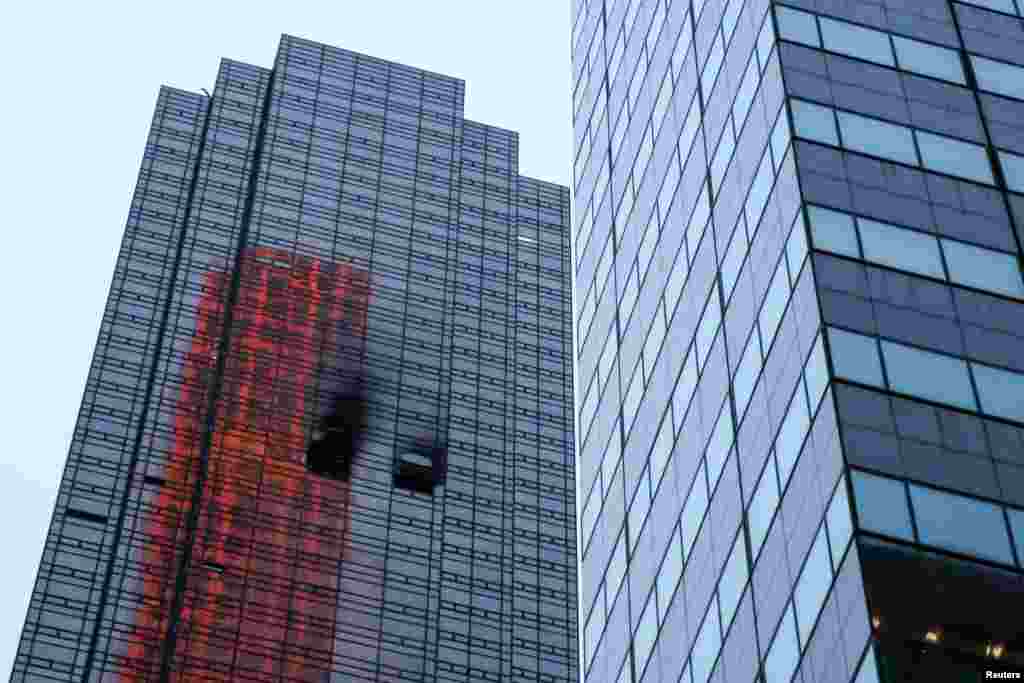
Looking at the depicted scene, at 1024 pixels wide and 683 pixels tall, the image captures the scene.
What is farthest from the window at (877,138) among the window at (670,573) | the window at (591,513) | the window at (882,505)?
the window at (591,513)

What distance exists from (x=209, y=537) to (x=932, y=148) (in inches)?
3379

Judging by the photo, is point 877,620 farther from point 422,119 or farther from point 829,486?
point 422,119

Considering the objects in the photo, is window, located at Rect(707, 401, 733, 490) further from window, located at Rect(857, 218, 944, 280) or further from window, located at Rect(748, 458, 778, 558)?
window, located at Rect(857, 218, 944, 280)

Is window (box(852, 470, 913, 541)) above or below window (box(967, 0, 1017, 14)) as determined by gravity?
below

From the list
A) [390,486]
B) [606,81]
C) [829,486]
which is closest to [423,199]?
[390,486]

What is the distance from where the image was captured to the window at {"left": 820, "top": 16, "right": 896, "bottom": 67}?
2192 inches

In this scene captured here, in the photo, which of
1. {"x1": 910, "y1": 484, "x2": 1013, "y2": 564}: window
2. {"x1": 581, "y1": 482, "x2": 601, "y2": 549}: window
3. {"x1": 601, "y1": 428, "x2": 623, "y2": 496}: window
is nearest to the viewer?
{"x1": 910, "y1": 484, "x2": 1013, "y2": 564}: window

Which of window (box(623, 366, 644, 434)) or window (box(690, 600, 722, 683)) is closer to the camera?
window (box(690, 600, 722, 683))

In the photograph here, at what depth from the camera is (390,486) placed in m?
138

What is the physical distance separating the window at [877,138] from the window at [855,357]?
26.8 ft

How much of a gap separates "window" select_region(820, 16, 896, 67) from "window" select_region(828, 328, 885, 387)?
12.8 m

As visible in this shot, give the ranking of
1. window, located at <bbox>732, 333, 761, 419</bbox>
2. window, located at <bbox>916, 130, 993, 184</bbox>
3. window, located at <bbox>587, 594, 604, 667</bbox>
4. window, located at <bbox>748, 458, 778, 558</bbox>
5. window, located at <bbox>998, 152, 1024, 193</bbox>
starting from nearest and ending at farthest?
Answer: window, located at <bbox>748, 458, 778, 558</bbox> → window, located at <bbox>732, 333, 761, 419</bbox> → window, located at <bbox>998, 152, 1024, 193</bbox> → window, located at <bbox>916, 130, 993, 184</bbox> → window, located at <bbox>587, 594, 604, 667</bbox>

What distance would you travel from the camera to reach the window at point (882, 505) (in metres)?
40.8

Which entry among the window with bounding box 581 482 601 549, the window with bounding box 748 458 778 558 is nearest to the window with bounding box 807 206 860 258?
the window with bounding box 748 458 778 558
